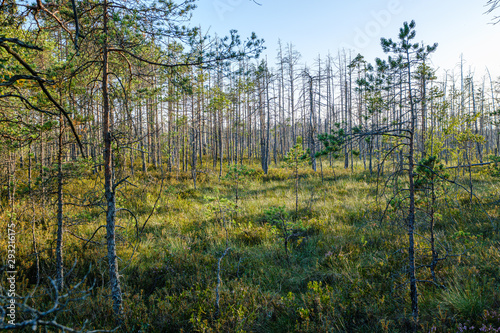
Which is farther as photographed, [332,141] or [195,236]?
[195,236]

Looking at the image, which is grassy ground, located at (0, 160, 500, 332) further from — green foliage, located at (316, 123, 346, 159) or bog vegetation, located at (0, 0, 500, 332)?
green foliage, located at (316, 123, 346, 159)

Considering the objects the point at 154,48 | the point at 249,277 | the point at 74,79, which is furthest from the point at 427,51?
the point at 74,79

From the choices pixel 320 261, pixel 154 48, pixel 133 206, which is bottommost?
pixel 320 261

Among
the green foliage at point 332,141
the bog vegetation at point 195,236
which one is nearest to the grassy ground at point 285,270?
the bog vegetation at point 195,236

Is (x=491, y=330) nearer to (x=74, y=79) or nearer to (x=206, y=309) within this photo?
(x=206, y=309)

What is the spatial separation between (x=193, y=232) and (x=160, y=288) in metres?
2.52

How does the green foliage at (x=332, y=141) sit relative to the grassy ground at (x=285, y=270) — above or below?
above

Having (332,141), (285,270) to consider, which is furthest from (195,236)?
(332,141)

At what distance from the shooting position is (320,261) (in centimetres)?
542

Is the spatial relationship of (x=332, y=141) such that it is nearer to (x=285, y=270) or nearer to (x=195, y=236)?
(x=285, y=270)

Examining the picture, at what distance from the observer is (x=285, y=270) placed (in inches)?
206

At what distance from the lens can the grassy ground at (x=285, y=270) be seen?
3.55 metres

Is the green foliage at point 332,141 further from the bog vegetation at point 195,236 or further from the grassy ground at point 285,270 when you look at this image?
the grassy ground at point 285,270

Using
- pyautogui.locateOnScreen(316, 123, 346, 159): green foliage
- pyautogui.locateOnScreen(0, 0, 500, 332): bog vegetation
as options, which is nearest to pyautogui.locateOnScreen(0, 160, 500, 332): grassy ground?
pyautogui.locateOnScreen(0, 0, 500, 332): bog vegetation
